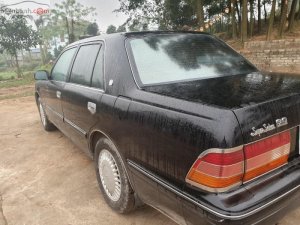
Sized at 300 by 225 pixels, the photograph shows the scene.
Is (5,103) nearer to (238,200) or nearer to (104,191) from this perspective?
(104,191)

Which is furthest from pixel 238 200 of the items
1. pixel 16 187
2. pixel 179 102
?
pixel 16 187

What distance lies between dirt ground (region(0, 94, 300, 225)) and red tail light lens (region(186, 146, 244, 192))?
1.12m

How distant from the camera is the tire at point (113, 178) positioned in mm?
2480

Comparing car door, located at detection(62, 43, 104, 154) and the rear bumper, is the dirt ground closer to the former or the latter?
car door, located at detection(62, 43, 104, 154)

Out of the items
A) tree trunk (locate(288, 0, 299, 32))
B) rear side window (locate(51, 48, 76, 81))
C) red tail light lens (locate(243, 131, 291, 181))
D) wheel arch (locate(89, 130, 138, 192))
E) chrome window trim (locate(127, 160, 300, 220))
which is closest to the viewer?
chrome window trim (locate(127, 160, 300, 220))

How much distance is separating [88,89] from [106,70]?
1.35 feet

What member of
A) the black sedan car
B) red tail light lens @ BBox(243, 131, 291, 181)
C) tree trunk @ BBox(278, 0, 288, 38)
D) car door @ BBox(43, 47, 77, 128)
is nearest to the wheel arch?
the black sedan car

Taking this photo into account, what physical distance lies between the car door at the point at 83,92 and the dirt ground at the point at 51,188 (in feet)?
1.64

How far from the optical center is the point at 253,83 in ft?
7.23

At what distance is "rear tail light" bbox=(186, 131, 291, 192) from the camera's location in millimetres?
1556

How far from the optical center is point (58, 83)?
3.93 metres

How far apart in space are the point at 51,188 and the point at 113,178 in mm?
1097

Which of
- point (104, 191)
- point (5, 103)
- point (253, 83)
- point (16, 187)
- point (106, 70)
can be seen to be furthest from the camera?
point (5, 103)

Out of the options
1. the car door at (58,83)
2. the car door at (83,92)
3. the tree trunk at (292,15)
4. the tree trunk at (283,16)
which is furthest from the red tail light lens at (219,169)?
the tree trunk at (292,15)
